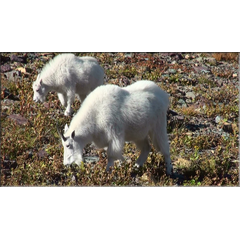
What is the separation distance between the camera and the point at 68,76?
1057cm

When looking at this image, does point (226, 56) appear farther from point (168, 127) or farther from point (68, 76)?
point (68, 76)

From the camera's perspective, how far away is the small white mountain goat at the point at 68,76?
1048cm

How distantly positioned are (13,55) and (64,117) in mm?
1717

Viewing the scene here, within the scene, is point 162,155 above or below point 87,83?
below

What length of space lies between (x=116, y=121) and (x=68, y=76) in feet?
11.5

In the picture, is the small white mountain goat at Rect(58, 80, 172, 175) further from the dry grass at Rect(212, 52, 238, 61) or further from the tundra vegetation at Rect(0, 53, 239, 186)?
the dry grass at Rect(212, 52, 238, 61)

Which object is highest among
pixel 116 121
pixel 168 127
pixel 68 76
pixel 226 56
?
pixel 226 56

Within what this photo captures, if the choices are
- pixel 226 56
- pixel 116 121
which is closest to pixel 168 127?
pixel 226 56

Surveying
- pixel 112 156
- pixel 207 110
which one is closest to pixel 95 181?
pixel 112 156

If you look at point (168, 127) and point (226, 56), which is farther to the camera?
point (168, 127)

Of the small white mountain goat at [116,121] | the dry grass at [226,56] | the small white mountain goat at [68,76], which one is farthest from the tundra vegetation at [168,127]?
the small white mountain goat at [116,121]

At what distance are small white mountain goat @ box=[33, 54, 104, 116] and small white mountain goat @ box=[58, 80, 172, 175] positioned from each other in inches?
105
